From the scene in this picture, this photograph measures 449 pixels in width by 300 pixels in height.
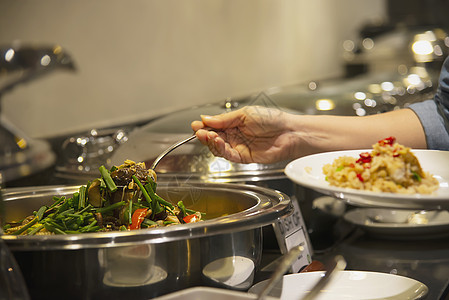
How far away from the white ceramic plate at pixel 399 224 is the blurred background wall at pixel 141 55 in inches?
37.0

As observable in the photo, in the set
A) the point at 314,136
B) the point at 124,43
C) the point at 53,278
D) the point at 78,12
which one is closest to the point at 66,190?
the point at 53,278

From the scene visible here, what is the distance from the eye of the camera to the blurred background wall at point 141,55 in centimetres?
183

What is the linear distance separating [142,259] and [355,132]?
724 mm

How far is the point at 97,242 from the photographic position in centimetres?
76

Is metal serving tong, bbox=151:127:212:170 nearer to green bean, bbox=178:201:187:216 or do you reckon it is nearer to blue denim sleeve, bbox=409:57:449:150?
green bean, bbox=178:201:187:216

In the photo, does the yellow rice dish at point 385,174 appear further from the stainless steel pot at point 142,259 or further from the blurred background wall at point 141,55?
the blurred background wall at point 141,55

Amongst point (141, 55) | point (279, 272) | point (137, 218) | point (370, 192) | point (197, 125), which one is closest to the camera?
point (279, 272)

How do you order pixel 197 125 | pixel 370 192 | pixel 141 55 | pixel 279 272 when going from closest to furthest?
pixel 279 272 < pixel 370 192 < pixel 197 125 < pixel 141 55

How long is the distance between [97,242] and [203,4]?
2157 mm

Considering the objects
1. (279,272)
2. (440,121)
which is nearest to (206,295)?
(279,272)

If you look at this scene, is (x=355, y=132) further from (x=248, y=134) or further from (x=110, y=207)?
(x=110, y=207)

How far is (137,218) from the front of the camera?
91 centimetres

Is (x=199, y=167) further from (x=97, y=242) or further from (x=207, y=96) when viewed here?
(x=207, y=96)

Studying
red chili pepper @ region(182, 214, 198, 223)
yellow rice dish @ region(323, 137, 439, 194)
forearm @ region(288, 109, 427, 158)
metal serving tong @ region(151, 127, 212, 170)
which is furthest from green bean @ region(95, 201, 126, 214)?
forearm @ region(288, 109, 427, 158)
